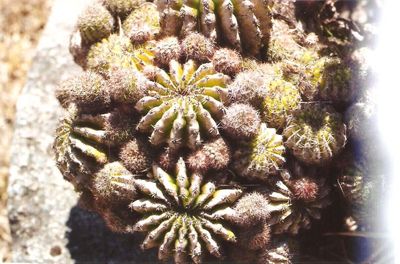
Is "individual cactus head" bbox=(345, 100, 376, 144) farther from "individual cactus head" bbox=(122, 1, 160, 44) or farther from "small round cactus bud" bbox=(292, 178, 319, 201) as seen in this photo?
"individual cactus head" bbox=(122, 1, 160, 44)

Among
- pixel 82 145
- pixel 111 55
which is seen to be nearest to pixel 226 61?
pixel 111 55

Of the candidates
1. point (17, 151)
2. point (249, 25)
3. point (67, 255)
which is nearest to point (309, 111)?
point (249, 25)

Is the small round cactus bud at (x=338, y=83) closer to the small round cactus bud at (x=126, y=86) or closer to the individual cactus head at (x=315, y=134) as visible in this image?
the individual cactus head at (x=315, y=134)

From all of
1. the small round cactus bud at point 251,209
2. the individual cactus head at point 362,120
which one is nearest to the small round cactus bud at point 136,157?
the small round cactus bud at point 251,209

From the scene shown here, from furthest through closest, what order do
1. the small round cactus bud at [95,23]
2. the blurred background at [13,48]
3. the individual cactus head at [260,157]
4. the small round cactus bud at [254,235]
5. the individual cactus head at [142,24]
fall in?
the blurred background at [13,48] < the small round cactus bud at [95,23] < the individual cactus head at [142,24] < the small round cactus bud at [254,235] < the individual cactus head at [260,157]

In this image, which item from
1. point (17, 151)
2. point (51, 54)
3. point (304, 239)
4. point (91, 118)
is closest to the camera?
point (91, 118)

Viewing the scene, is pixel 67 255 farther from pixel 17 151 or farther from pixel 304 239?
pixel 304 239
